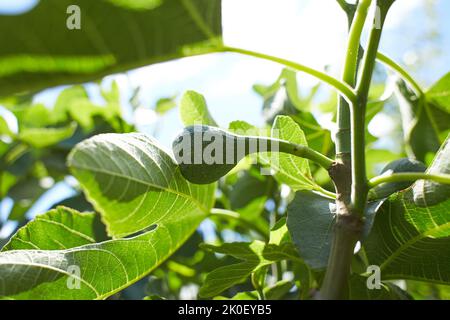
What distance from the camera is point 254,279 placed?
866 millimetres

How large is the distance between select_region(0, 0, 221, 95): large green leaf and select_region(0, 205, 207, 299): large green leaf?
0.22 meters

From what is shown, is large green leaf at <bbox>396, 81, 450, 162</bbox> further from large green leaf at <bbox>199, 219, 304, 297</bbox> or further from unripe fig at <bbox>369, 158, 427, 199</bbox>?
large green leaf at <bbox>199, 219, 304, 297</bbox>

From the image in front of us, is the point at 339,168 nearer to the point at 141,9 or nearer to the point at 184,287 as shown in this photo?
the point at 141,9

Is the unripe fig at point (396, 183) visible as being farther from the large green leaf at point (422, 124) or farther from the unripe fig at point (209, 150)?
the large green leaf at point (422, 124)

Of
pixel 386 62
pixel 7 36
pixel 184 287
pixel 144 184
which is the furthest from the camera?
pixel 184 287

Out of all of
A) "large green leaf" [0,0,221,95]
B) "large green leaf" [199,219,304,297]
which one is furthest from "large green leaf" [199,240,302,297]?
"large green leaf" [0,0,221,95]

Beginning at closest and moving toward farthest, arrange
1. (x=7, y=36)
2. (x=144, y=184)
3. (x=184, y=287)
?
(x=7, y=36) < (x=144, y=184) < (x=184, y=287)

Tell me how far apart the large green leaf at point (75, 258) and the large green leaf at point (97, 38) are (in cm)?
22

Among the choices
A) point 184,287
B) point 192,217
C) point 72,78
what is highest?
point 72,78

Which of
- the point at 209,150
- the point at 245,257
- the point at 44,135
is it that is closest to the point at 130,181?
the point at 209,150

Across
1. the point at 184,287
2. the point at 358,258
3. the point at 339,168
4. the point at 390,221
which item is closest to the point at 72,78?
the point at 339,168

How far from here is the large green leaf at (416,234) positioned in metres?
0.68

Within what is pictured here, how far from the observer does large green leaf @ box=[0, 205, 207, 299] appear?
2.15 ft
